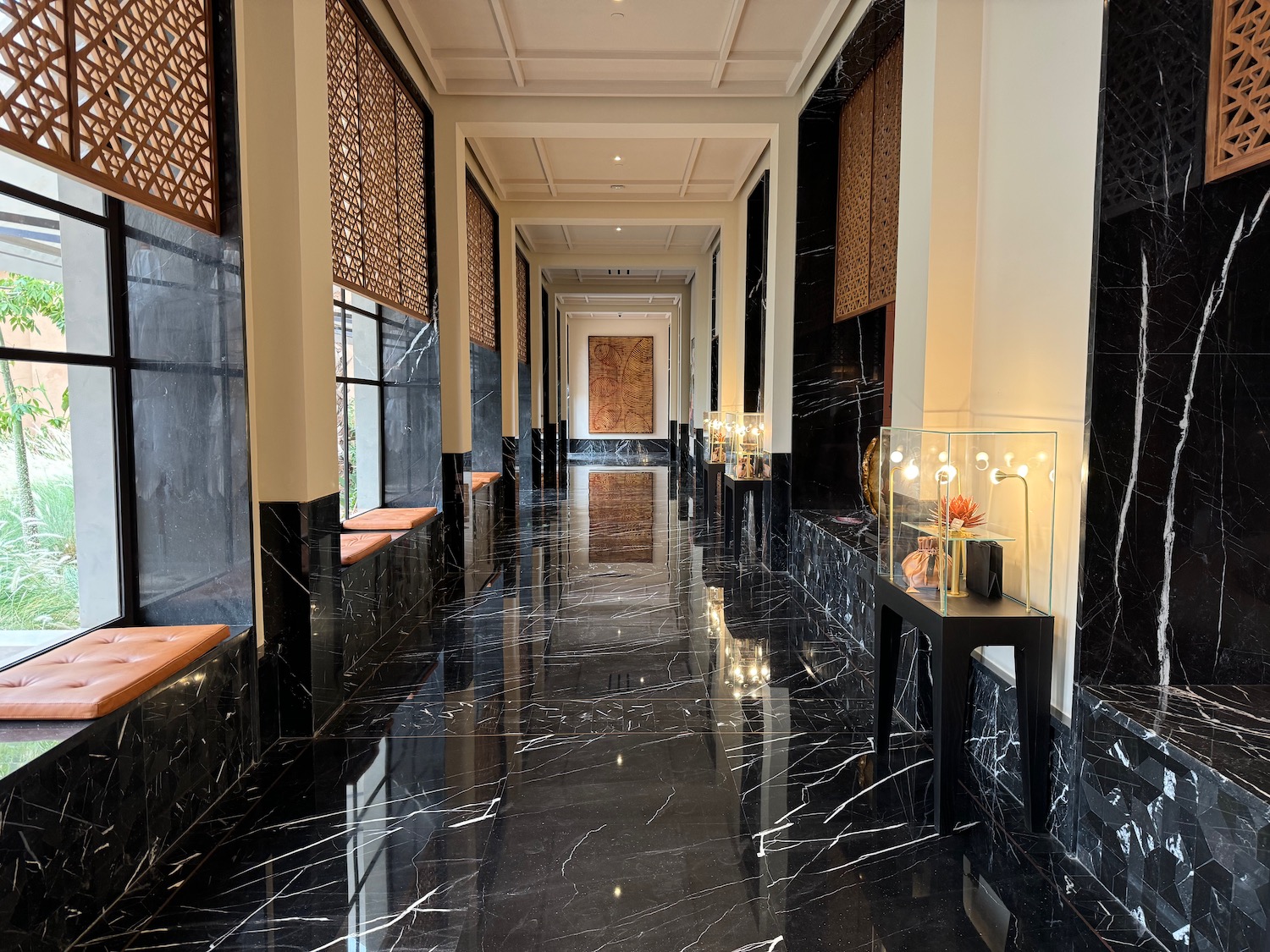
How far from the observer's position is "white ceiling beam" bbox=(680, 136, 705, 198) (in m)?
8.91

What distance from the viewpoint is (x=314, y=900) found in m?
2.50

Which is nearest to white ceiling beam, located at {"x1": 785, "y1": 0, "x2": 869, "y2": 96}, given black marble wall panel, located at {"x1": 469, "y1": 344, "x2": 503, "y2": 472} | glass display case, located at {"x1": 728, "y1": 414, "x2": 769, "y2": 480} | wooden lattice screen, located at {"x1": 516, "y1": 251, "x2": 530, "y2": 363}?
glass display case, located at {"x1": 728, "y1": 414, "x2": 769, "y2": 480}

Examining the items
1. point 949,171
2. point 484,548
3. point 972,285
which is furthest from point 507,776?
point 484,548

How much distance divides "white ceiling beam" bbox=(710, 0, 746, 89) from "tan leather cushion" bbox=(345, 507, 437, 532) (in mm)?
4384

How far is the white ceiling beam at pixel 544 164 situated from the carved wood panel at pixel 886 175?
3403mm

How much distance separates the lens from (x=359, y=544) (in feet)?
16.4

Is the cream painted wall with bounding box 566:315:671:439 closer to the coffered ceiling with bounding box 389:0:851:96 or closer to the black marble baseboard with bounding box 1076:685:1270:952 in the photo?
the coffered ceiling with bounding box 389:0:851:96

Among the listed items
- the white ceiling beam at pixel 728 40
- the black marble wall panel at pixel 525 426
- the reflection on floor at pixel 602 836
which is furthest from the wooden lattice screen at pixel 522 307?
the reflection on floor at pixel 602 836

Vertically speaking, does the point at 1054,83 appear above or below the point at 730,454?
above

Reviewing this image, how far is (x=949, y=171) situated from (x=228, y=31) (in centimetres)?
326

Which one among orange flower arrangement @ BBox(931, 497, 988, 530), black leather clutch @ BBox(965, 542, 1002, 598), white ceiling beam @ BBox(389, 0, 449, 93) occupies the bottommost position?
black leather clutch @ BBox(965, 542, 1002, 598)

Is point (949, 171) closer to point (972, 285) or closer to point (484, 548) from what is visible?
point (972, 285)

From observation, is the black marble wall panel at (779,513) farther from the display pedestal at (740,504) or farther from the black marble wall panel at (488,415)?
the black marble wall panel at (488,415)

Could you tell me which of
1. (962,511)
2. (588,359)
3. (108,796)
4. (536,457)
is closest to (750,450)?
(962,511)
